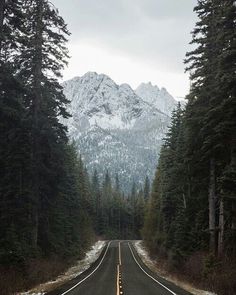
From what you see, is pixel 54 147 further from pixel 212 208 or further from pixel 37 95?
Result: pixel 212 208

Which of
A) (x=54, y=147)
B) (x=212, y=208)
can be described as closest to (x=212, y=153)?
(x=212, y=208)

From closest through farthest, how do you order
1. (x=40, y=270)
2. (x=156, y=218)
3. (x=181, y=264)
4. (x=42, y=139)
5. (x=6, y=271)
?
(x=6, y=271)
(x=40, y=270)
(x=42, y=139)
(x=181, y=264)
(x=156, y=218)

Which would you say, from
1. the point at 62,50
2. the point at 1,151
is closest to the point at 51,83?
the point at 62,50

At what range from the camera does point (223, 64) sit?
2347 centimetres

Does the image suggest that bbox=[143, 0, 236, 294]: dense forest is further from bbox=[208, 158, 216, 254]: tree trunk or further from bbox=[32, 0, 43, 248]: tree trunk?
bbox=[32, 0, 43, 248]: tree trunk

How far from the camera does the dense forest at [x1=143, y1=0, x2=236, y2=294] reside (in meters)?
22.8

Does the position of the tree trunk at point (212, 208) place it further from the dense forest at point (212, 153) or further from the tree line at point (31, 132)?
the tree line at point (31, 132)

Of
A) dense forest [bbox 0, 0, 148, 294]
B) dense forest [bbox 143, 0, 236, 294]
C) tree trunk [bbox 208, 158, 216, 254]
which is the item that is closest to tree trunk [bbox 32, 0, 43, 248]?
dense forest [bbox 0, 0, 148, 294]

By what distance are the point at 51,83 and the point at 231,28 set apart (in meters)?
13.0

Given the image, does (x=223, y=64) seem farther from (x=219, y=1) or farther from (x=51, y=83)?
(x=51, y=83)

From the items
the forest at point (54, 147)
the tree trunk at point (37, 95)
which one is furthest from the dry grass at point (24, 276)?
the tree trunk at point (37, 95)

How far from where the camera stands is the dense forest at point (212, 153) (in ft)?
74.8

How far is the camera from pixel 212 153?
26312 mm

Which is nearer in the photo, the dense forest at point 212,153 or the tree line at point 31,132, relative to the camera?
the dense forest at point 212,153
